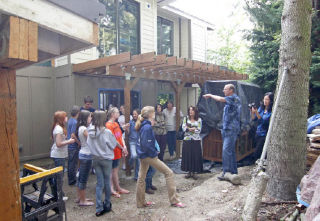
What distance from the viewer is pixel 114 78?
835 cm

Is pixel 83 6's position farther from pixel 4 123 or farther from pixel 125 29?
pixel 125 29

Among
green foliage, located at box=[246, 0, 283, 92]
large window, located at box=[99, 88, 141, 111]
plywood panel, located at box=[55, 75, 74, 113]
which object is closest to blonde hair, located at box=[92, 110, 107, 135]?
plywood panel, located at box=[55, 75, 74, 113]

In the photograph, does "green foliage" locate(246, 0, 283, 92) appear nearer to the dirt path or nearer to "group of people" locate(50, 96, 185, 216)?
the dirt path

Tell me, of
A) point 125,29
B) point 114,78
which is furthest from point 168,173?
point 125,29

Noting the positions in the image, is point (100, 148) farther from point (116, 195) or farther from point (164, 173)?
point (116, 195)

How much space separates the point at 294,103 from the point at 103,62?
401 centimetres

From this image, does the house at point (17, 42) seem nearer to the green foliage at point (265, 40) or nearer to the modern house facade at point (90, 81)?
the modern house facade at point (90, 81)

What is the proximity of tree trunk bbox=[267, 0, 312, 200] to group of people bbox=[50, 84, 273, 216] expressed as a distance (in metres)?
1.48

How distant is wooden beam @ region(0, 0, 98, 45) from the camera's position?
160 centimetres

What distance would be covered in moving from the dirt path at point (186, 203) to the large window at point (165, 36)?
25.1ft

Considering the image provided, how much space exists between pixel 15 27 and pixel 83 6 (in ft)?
2.14

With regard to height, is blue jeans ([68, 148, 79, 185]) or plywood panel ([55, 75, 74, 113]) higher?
plywood panel ([55, 75, 74, 113])


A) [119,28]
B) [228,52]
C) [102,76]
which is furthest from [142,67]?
[228,52]

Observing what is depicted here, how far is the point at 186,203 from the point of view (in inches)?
162
